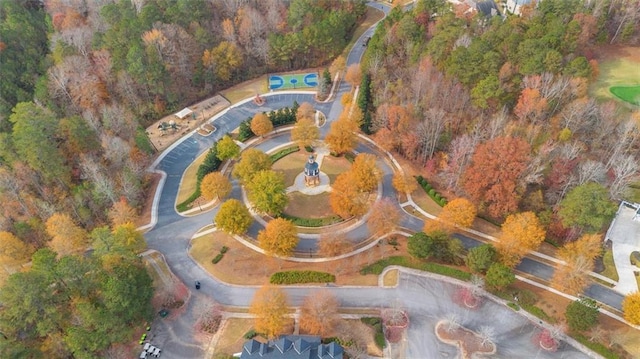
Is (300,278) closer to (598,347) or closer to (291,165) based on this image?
(291,165)

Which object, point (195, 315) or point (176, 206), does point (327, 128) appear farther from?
point (195, 315)

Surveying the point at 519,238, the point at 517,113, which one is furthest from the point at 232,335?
the point at 517,113

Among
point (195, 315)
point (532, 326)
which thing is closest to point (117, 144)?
point (195, 315)

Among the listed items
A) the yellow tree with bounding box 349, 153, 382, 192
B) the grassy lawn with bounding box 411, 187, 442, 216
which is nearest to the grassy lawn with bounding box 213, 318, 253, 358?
the yellow tree with bounding box 349, 153, 382, 192

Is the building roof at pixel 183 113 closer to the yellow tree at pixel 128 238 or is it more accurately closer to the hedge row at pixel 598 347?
the yellow tree at pixel 128 238

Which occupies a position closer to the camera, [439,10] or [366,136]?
[366,136]

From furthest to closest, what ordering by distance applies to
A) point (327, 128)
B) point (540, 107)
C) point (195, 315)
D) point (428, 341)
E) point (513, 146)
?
point (327, 128) < point (540, 107) < point (513, 146) < point (195, 315) < point (428, 341)
